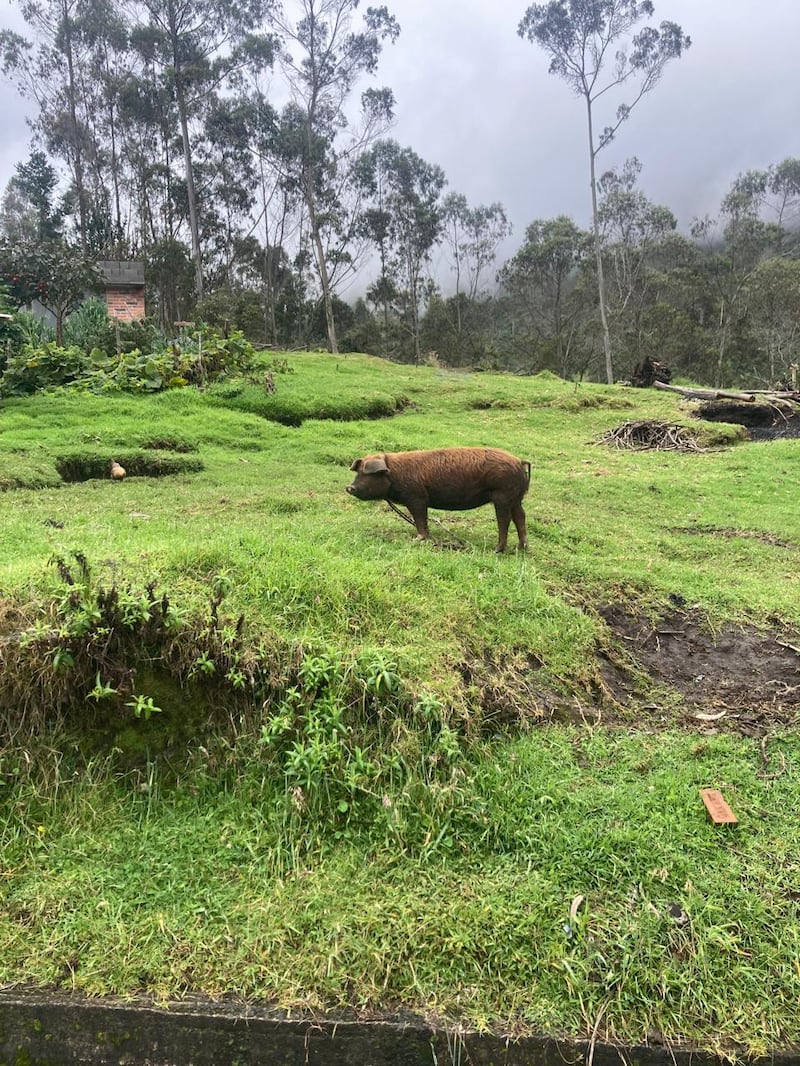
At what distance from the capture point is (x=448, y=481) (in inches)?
241

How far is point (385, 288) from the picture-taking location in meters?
51.7

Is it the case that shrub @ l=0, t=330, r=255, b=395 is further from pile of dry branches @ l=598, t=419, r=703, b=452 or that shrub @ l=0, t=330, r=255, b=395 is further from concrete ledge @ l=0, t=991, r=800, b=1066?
concrete ledge @ l=0, t=991, r=800, b=1066

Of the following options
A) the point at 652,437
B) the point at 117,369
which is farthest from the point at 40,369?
the point at 652,437

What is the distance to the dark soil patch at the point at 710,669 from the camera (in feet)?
14.1

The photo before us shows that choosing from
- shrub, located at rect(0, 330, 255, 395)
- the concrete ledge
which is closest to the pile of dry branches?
shrub, located at rect(0, 330, 255, 395)

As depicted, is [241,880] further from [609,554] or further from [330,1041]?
[609,554]

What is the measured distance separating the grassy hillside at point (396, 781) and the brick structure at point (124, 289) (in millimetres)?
23860

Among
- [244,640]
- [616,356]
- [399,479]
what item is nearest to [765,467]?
[399,479]

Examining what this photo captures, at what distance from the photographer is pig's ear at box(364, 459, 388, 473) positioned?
20.2 ft

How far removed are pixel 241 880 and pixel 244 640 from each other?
120 centimetres

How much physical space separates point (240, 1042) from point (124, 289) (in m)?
28.7

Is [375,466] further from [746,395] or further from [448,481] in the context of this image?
[746,395]

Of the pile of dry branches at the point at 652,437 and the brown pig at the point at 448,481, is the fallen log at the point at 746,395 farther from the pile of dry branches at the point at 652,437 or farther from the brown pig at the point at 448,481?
the brown pig at the point at 448,481

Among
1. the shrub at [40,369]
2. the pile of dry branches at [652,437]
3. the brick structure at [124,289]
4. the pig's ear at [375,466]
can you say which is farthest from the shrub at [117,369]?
the brick structure at [124,289]
